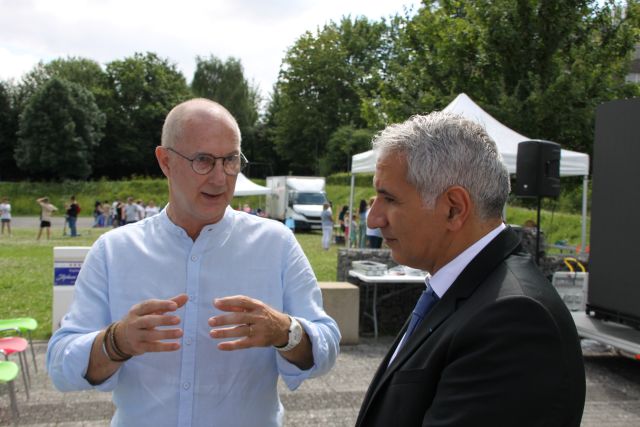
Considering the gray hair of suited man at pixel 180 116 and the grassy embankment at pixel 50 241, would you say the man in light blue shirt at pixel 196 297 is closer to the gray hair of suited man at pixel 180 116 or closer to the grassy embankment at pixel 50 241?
the gray hair of suited man at pixel 180 116

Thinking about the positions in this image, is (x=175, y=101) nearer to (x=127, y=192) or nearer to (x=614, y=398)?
(x=127, y=192)

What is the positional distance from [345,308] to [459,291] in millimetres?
6154

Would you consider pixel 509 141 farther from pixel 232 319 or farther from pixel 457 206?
pixel 232 319

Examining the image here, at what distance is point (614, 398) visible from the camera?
224 inches

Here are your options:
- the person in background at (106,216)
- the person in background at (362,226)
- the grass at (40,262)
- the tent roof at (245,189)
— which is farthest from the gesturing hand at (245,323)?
the person in background at (106,216)

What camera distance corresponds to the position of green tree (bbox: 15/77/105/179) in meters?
49.3

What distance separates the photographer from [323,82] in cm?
5388

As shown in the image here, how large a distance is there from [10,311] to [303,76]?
48300 mm

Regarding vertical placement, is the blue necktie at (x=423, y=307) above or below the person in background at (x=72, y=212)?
above

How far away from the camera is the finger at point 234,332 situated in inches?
62.6

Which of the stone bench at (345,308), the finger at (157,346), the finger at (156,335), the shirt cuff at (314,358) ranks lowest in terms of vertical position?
the stone bench at (345,308)

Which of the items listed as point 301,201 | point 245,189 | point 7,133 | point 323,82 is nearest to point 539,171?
point 245,189

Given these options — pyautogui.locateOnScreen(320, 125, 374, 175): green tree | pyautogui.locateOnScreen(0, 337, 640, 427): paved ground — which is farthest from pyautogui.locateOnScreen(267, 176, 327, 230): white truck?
pyautogui.locateOnScreen(0, 337, 640, 427): paved ground

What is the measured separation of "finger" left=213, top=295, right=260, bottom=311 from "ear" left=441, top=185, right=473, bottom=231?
60cm
